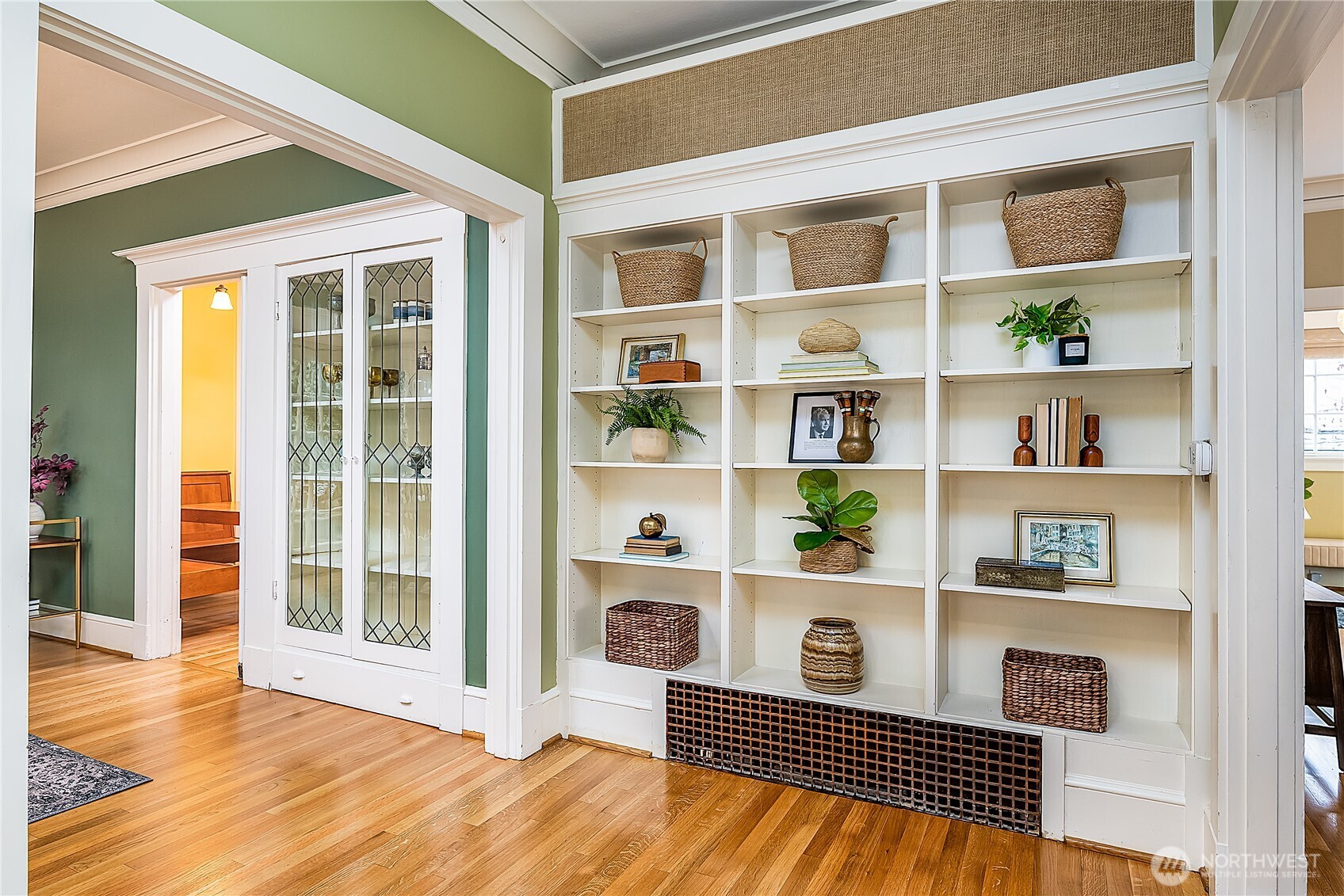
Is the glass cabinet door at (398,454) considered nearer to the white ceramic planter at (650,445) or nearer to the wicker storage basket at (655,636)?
the wicker storage basket at (655,636)

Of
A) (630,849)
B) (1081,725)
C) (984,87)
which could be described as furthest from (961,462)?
(630,849)

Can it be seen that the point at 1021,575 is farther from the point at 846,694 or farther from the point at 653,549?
the point at 653,549

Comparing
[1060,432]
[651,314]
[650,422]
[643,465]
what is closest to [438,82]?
[651,314]

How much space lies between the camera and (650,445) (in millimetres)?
3195

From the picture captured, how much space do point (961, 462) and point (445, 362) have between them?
2187 millimetres

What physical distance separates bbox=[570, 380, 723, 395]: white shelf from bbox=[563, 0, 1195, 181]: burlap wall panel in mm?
873

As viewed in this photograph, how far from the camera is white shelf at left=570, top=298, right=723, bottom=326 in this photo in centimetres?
306

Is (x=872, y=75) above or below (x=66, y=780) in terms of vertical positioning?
above

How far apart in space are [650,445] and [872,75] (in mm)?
1582

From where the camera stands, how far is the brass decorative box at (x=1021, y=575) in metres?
2.53

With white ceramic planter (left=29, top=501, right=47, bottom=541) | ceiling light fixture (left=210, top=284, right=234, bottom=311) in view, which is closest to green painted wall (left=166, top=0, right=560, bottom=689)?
white ceramic planter (left=29, top=501, right=47, bottom=541)

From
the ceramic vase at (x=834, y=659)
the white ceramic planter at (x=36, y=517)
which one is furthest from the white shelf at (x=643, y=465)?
the white ceramic planter at (x=36, y=517)

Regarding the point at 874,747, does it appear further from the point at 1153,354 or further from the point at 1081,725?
the point at 1153,354

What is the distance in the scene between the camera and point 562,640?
3.29 meters
